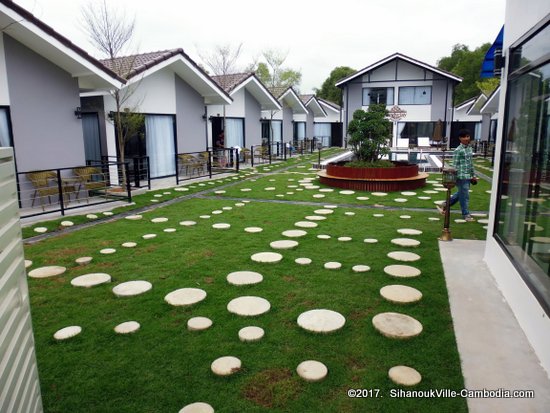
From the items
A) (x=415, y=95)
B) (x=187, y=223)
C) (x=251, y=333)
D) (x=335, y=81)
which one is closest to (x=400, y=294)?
(x=251, y=333)

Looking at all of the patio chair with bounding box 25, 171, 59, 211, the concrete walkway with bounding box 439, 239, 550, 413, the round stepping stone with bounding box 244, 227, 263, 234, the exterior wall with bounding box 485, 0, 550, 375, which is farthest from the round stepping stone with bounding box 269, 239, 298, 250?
the patio chair with bounding box 25, 171, 59, 211

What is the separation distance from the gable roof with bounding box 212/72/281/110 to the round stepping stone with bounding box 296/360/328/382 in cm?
1514

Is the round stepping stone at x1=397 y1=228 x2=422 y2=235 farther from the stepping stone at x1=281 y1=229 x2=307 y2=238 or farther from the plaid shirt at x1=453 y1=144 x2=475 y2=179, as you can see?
the stepping stone at x1=281 y1=229 x2=307 y2=238

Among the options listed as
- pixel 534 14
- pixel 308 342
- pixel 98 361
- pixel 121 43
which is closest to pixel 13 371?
pixel 98 361

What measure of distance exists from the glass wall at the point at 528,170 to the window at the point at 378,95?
26.7 m

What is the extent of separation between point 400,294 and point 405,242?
1.99 meters

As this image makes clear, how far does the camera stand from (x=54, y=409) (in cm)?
251

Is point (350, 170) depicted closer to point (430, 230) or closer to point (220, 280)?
point (430, 230)

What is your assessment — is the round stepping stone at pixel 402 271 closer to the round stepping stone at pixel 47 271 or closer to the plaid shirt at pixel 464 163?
the plaid shirt at pixel 464 163

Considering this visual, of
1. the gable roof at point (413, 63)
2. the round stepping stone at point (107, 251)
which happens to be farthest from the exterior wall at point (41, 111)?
the gable roof at point (413, 63)

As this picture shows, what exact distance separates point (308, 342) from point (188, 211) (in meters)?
5.70

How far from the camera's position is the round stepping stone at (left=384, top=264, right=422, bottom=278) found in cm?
455

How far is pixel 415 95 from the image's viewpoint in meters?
29.4

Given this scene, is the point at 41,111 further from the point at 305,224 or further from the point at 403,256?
the point at 403,256
